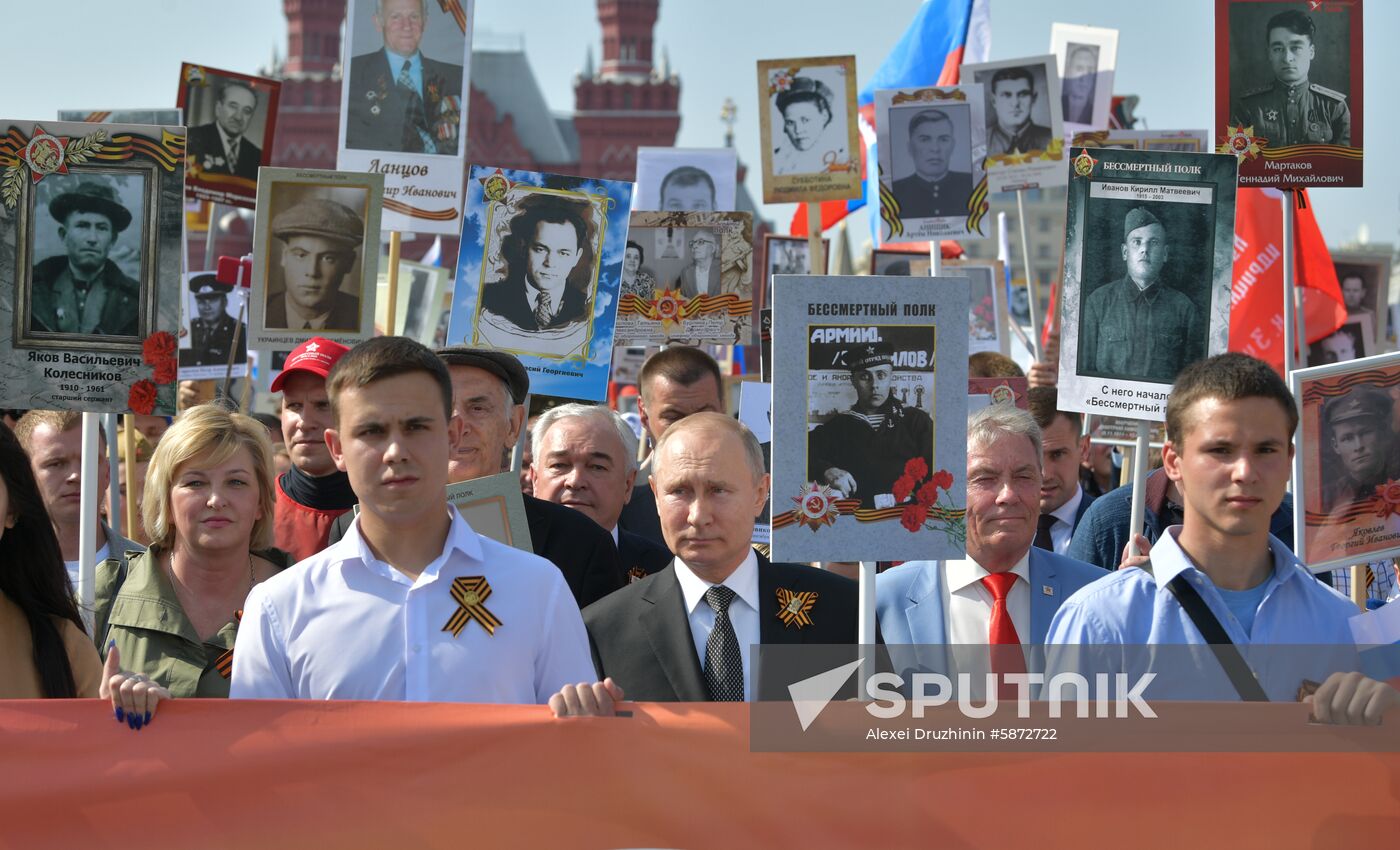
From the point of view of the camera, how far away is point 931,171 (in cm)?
827

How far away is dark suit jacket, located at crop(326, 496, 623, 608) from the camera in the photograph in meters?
4.78

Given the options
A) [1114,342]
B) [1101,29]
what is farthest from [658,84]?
[1114,342]

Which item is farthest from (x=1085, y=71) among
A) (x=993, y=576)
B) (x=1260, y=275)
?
(x=993, y=576)

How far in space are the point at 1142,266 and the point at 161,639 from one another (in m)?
3.01

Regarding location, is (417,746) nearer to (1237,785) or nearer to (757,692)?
(757,692)

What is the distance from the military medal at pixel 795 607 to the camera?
401 cm

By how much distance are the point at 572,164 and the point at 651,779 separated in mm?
75073

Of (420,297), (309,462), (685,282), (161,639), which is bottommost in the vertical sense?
(161,639)

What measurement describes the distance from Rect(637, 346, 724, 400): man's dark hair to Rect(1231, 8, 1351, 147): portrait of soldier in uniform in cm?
222

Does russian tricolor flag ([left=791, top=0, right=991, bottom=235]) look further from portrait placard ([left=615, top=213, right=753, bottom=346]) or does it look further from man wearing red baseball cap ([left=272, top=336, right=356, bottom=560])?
man wearing red baseball cap ([left=272, top=336, right=356, bottom=560])

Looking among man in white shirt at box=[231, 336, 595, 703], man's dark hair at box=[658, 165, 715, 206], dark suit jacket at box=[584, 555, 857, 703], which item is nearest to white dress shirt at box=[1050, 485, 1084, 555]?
dark suit jacket at box=[584, 555, 857, 703]

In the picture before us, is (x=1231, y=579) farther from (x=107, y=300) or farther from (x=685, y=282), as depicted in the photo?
(x=685, y=282)

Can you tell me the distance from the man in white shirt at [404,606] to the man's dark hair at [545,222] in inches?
112

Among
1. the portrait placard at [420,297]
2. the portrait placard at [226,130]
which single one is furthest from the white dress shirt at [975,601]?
the portrait placard at [420,297]
